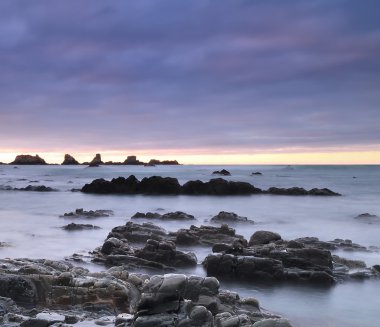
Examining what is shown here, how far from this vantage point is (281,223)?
2681 cm

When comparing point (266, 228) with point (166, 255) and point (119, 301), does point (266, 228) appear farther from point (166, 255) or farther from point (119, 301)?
point (119, 301)

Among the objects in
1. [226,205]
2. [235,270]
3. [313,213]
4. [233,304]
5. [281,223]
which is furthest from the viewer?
[226,205]

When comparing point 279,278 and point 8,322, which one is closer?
point 8,322

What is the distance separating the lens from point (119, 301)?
9492 mm

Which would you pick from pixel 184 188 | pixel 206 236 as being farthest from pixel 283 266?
pixel 184 188

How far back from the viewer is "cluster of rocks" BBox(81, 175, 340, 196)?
47.5 metres

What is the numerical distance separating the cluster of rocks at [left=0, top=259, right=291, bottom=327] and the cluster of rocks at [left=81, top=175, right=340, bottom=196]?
36465mm

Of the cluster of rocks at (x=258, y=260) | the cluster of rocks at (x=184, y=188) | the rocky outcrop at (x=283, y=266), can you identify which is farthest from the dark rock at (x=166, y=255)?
the cluster of rocks at (x=184, y=188)

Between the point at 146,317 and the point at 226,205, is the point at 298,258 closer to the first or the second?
the point at 146,317

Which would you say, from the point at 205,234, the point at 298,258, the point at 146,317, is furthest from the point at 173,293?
the point at 205,234

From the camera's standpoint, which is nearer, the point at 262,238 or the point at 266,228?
the point at 262,238

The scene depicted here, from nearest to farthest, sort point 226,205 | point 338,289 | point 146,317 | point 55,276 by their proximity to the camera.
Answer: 1. point 146,317
2. point 55,276
3. point 338,289
4. point 226,205

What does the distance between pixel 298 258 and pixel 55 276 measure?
21.4 ft

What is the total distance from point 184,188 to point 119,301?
3870 centimetres
